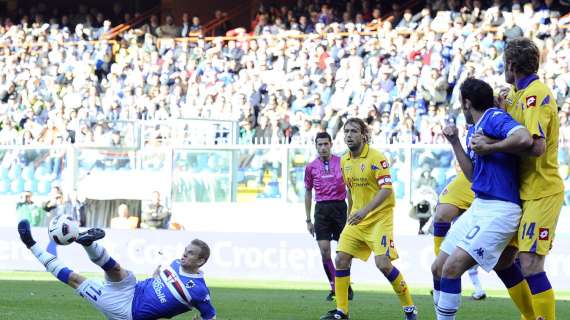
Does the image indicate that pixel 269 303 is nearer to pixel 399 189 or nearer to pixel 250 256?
pixel 250 256

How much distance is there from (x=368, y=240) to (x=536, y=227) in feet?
12.5

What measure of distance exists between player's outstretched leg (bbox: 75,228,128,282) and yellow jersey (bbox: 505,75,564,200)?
337 centimetres

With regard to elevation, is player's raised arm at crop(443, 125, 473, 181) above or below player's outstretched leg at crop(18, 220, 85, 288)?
above

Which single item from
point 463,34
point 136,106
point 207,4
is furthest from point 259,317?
point 207,4

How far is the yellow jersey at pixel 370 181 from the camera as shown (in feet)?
39.3

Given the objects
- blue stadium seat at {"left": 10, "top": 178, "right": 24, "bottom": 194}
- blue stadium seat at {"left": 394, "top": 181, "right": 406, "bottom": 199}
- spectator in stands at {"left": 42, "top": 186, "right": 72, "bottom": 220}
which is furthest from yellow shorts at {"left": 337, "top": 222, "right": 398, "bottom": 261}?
blue stadium seat at {"left": 10, "top": 178, "right": 24, "bottom": 194}

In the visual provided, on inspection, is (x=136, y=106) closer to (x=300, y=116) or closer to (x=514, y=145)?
(x=300, y=116)

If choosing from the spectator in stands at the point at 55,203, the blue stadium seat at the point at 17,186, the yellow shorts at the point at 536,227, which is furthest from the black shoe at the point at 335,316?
the blue stadium seat at the point at 17,186

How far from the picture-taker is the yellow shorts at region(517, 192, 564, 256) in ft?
27.1

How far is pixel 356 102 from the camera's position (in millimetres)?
24875

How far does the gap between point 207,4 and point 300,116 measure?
517 inches

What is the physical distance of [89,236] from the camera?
30.2ft

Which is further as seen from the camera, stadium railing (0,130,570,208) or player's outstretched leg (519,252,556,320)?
stadium railing (0,130,570,208)

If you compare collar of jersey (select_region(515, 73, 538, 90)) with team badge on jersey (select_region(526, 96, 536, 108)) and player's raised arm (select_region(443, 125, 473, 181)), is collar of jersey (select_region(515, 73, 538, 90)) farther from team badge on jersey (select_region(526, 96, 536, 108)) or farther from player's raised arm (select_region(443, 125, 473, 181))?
player's raised arm (select_region(443, 125, 473, 181))
